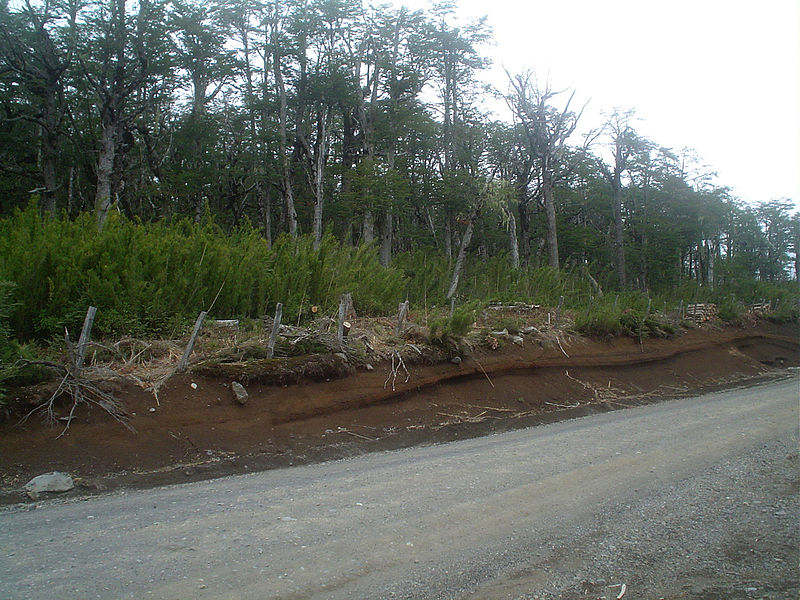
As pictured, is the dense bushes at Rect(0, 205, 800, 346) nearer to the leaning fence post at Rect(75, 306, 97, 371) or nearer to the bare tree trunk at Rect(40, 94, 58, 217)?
the leaning fence post at Rect(75, 306, 97, 371)

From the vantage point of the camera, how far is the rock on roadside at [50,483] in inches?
235

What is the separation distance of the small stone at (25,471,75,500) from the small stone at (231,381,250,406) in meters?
2.60

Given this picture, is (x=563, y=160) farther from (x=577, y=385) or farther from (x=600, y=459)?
(x=600, y=459)

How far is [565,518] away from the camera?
530 cm

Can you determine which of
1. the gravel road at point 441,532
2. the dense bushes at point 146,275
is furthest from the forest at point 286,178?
the gravel road at point 441,532

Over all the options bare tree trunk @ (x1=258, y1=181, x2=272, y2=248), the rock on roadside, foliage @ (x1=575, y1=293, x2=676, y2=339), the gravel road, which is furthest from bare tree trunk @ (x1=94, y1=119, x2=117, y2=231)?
foliage @ (x1=575, y1=293, x2=676, y2=339)

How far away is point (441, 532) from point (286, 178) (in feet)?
65.3

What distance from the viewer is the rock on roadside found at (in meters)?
5.98

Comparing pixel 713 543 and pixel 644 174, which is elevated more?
pixel 644 174

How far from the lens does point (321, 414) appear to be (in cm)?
902

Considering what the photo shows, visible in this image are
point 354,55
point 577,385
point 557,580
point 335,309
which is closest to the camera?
point 557,580

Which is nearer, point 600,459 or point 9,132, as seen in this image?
point 600,459

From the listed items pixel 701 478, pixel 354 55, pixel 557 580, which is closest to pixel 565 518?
pixel 557 580

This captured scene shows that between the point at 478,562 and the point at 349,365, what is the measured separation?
5.95 m
